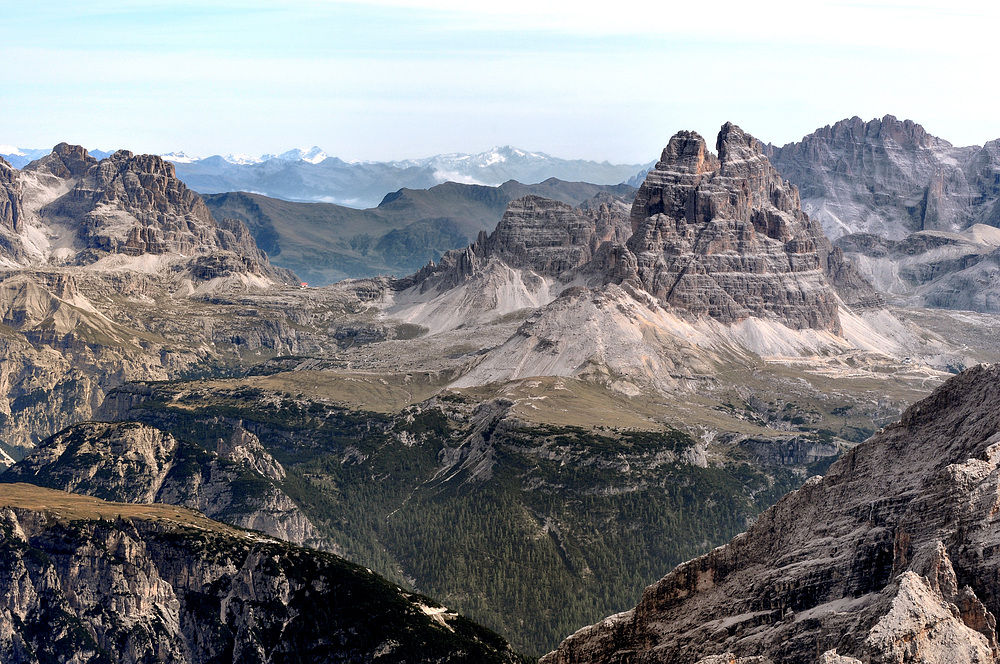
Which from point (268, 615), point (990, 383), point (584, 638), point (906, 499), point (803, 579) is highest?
point (990, 383)

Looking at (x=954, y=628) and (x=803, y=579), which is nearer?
(x=954, y=628)

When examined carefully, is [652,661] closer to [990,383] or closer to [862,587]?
[862,587]

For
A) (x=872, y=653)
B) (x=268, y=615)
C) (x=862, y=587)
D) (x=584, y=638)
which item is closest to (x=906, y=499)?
(x=862, y=587)

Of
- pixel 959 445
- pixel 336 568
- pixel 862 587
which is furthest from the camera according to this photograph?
pixel 336 568

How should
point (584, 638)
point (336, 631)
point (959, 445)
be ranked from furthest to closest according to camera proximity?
point (336, 631) → point (584, 638) → point (959, 445)

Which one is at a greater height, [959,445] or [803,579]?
[959,445]

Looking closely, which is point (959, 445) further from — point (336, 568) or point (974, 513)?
point (336, 568)
